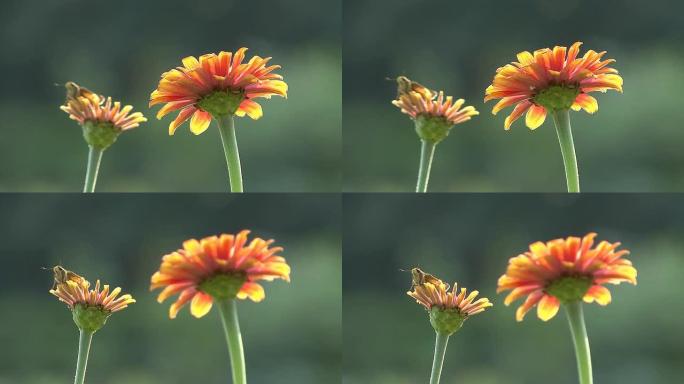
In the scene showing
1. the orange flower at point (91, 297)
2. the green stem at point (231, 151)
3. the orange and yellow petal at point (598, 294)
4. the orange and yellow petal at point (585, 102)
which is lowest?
the orange and yellow petal at point (598, 294)

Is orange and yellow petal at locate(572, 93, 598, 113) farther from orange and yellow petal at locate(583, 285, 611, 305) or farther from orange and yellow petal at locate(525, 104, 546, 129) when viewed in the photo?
orange and yellow petal at locate(583, 285, 611, 305)

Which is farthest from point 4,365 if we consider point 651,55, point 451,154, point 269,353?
point 651,55

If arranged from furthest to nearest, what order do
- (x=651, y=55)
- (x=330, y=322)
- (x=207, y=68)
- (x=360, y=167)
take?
1. (x=651, y=55)
2. (x=330, y=322)
3. (x=360, y=167)
4. (x=207, y=68)

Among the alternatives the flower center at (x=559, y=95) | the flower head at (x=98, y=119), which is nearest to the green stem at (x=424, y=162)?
the flower center at (x=559, y=95)

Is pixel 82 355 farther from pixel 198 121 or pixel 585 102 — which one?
pixel 585 102

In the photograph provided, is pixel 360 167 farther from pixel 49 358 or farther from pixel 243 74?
pixel 49 358

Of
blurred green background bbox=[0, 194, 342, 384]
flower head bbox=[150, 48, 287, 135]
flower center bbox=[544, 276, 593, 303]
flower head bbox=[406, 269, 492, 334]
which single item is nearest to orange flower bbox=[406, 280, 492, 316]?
flower head bbox=[406, 269, 492, 334]

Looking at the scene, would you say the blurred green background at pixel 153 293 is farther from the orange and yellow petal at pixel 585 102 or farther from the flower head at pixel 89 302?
the orange and yellow petal at pixel 585 102
